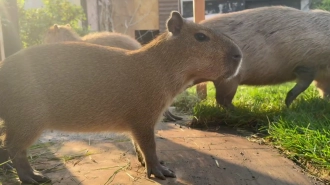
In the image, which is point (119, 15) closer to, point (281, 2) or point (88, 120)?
point (281, 2)

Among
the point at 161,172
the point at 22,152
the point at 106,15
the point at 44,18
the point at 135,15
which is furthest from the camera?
the point at 106,15

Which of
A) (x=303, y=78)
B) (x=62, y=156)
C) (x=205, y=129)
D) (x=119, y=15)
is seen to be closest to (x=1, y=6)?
(x=62, y=156)

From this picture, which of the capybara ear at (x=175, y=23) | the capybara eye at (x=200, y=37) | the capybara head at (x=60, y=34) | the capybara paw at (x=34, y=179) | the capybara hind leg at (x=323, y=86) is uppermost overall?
the capybara ear at (x=175, y=23)

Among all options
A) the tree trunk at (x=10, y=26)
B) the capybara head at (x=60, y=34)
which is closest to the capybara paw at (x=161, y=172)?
the tree trunk at (x=10, y=26)

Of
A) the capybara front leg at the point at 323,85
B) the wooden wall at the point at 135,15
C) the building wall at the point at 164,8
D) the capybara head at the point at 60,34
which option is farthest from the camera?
the building wall at the point at 164,8

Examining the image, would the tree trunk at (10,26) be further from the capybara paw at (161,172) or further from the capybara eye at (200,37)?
the capybara paw at (161,172)

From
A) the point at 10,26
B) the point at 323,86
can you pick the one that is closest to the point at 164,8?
the point at 323,86

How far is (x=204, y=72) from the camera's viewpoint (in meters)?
2.72

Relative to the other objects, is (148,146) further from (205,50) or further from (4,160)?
(4,160)

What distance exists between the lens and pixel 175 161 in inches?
114

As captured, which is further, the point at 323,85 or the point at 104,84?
the point at 323,85

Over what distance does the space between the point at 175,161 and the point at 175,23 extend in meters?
1.03

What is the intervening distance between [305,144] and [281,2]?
25.2 feet

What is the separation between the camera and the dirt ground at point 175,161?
2471mm
